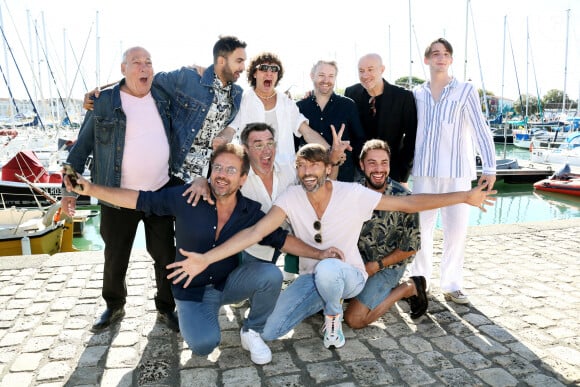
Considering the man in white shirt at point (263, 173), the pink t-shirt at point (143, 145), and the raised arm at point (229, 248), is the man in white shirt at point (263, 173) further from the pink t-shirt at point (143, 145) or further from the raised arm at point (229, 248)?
the pink t-shirt at point (143, 145)

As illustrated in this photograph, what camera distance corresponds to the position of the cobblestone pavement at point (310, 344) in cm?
302

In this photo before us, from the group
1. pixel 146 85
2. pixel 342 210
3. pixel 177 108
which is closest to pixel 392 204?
pixel 342 210

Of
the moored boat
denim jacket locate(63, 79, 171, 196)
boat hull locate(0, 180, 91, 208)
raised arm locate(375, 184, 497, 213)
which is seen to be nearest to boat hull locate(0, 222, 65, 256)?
the moored boat

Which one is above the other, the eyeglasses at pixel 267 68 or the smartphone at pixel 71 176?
the eyeglasses at pixel 267 68

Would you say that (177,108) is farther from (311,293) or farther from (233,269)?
(311,293)

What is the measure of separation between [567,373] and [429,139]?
87.2 inches

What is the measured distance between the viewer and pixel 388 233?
3.85 meters

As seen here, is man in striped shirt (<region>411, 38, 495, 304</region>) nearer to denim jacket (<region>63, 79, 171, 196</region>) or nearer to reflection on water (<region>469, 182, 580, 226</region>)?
denim jacket (<region>63, 79, 171, 196</region>)

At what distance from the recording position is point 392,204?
355cm

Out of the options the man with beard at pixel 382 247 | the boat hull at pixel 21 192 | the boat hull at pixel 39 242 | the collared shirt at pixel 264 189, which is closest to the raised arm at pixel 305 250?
the collared shirt at pixel 264 189

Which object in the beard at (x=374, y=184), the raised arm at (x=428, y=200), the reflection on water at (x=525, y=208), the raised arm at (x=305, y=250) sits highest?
the beard at (x=374, y=184)

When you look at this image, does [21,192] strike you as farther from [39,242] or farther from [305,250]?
[305,250]

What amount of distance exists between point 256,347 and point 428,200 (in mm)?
1756

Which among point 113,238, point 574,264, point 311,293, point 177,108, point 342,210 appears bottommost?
point 574,264
